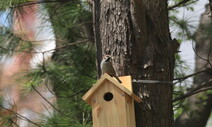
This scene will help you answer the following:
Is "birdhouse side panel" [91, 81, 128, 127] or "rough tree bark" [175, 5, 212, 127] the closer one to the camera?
"birdhouse side panel" [91, 81, 128, 127]

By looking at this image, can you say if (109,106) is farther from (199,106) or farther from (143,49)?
(199,106)

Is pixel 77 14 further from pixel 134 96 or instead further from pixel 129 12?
pixel 134 96

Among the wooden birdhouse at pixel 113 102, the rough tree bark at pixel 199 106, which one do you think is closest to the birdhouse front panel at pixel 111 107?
the wooden birdhouse at pixel 113 102

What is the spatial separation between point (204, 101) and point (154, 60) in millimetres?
1482

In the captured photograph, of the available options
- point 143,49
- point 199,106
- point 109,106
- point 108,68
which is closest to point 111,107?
point 109,106

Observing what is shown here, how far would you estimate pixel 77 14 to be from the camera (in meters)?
2.22

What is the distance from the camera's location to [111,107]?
1.30 meters

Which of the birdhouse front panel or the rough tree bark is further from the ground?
the birdhouse front panel

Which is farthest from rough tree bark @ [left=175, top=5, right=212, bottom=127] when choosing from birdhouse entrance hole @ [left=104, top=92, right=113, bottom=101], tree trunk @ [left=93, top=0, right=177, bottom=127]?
birdhouse entrance hole @ [left=104, top=92, right=113, bottom=101]

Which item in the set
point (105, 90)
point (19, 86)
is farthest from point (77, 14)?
point (105, 90)

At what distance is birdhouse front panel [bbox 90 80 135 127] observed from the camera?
4.18 ft

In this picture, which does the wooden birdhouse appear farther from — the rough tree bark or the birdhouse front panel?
the rough tree bark

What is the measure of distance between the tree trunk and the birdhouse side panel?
0.08 metres

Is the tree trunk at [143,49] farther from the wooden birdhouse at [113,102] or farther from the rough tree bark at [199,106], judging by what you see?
the rough tree bark at [199,106]
